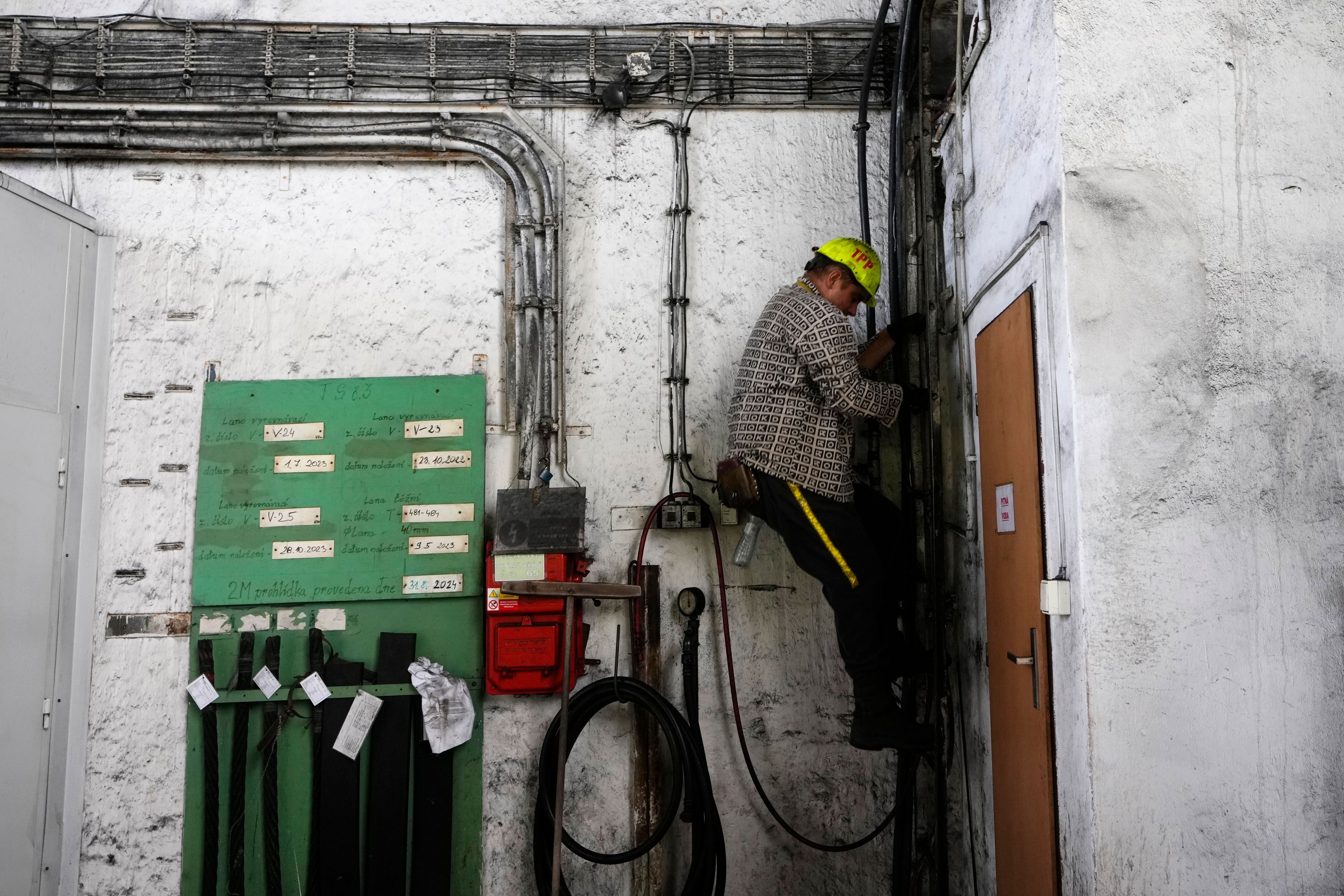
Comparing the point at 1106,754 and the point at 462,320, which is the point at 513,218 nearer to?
the point at 462,320

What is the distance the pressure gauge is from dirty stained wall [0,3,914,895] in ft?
0.30

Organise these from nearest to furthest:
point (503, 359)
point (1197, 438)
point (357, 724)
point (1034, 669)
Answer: point (1197, 438) → point (1034, 669) → point (357, 724) → point (503, 359)

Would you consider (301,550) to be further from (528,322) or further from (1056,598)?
(1056,598)

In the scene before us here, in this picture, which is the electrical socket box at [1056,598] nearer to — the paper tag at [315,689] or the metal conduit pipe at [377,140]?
the metal conduit pipe at [377,140]

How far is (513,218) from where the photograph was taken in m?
2.97

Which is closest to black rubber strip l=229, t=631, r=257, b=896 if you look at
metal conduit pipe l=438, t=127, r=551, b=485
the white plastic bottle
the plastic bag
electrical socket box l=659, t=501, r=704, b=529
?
the plastic bag

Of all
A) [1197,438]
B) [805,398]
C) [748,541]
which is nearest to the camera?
[1197,438]

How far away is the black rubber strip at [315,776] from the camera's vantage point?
2646 millimetres

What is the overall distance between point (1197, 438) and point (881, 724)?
1.17m

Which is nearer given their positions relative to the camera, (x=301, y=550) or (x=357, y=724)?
(x=357, y=724)

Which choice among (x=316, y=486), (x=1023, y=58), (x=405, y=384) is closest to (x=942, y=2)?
(x=1023, y=58)

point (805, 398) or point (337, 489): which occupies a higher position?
point (805, 398)

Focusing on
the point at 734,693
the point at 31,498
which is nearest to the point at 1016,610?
the point at 734,693

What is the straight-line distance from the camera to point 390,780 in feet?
8.76
